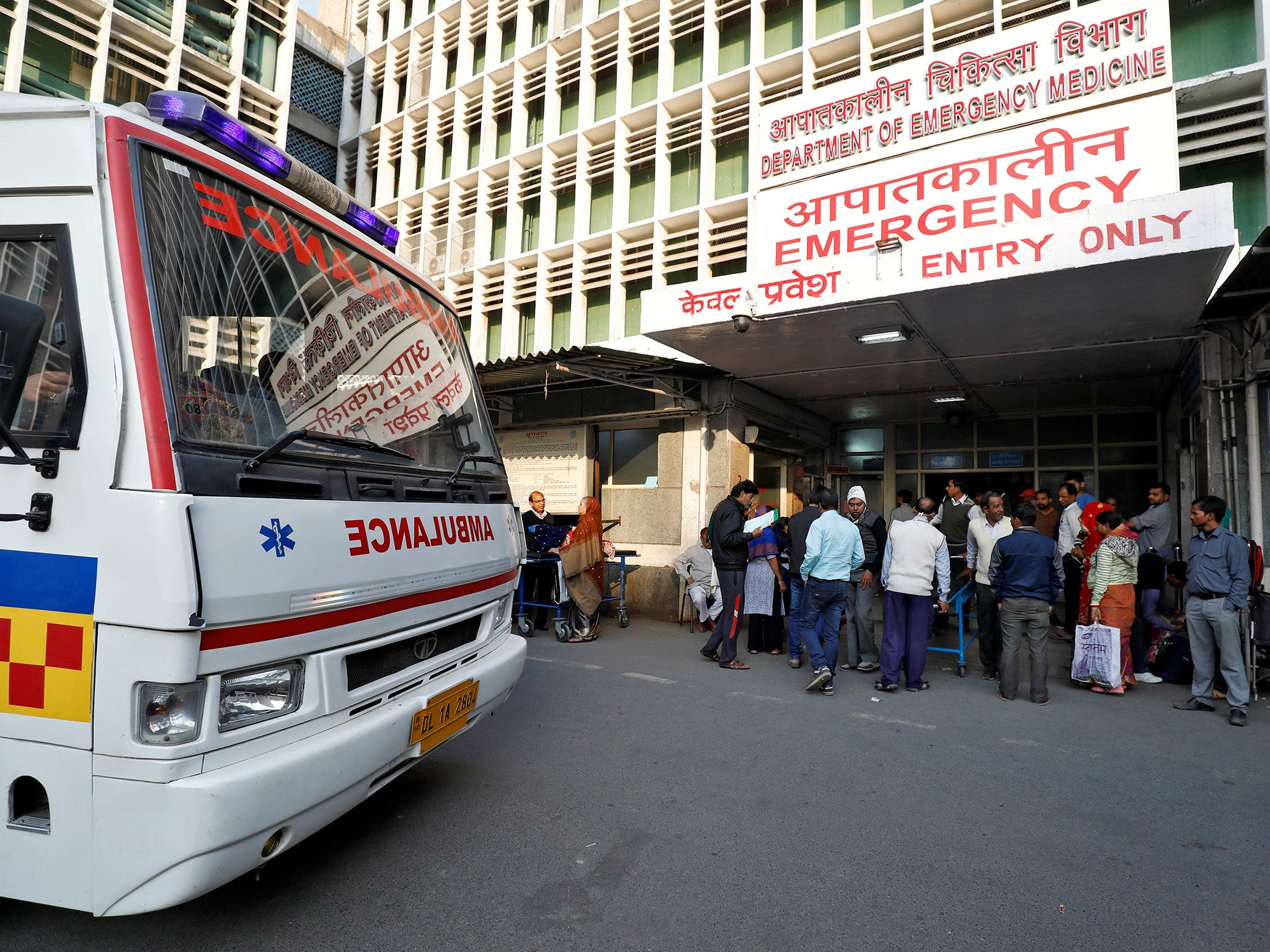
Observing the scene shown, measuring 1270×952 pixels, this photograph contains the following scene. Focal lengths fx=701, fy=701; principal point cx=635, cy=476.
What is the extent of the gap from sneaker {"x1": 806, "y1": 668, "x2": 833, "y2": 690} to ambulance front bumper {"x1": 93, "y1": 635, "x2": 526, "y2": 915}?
176 inches

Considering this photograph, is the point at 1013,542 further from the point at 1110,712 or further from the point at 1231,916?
the point at 1231,916

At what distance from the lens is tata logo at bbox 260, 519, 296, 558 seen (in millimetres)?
2219

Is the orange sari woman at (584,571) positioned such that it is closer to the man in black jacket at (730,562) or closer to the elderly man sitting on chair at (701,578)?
the elderly man sitting on chair at (701,578)

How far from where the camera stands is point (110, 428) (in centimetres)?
204

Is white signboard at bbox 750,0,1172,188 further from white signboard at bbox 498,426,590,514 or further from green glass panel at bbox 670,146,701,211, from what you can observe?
white signboard at bbox 498,426,590,514

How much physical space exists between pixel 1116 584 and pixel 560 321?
33.3 ft

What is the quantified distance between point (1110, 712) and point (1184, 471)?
5.22 meters

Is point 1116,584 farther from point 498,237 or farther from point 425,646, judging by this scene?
point 498,237

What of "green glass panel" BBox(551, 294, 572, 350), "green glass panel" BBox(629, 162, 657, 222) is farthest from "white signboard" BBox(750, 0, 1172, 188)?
"green glass panel" BBox(551, 294, 572, 350)

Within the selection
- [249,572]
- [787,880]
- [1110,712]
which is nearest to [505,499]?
[249,572]

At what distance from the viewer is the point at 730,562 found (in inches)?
276

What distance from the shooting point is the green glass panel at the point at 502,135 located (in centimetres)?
1486

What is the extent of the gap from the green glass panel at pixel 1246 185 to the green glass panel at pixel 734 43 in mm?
6998

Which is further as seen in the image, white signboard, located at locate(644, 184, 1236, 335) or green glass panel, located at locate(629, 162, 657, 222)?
green glass panel, located at locate(629, 162, 657, 222)
